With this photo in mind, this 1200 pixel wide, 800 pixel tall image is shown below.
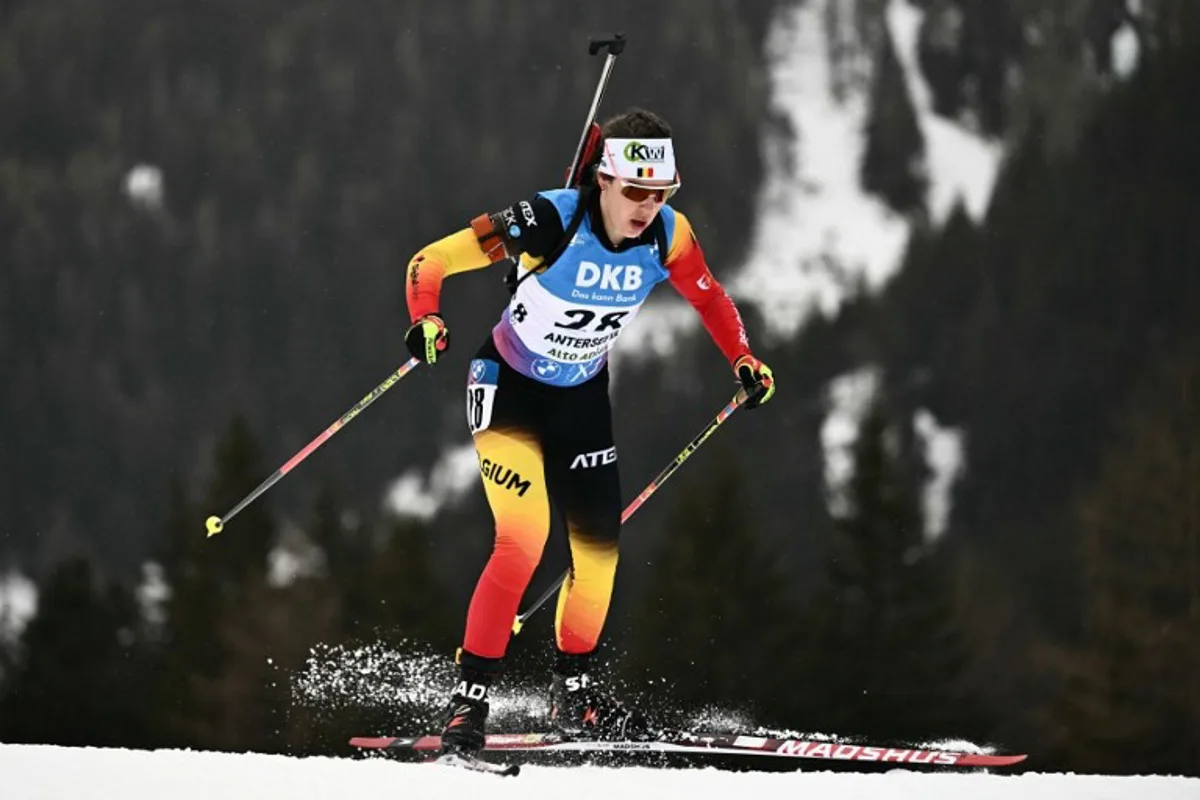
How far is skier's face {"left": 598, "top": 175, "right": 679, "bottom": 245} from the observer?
3.43 metres

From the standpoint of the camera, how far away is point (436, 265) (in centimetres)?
345

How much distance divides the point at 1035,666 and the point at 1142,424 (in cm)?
152

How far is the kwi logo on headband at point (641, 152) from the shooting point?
3.41 metres

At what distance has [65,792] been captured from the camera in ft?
11.8

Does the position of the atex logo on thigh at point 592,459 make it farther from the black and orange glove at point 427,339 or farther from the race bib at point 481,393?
the black and orange glove at point 427,339

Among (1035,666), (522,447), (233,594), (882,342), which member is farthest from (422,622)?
(522,447)

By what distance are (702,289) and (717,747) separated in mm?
1183

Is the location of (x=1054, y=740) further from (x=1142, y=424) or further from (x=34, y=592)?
(x=34, y=592)

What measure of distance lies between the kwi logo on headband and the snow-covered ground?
1514 mm

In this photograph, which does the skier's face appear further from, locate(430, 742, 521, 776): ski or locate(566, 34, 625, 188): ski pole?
locate(430, 742, 521, 776): ski

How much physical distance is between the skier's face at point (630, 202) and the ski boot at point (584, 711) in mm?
1137

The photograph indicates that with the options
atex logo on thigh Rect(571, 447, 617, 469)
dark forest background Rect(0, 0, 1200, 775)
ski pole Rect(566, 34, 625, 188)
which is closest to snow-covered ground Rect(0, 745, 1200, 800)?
atex logo on thigh Rect(571, 447, 617, 469)

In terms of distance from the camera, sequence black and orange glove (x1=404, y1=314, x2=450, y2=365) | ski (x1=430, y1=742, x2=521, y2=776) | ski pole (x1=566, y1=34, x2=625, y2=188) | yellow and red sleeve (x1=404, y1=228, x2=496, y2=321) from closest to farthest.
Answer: black and orange glove (x1=404, y1=314, x2=450, y2=365) < yellow and red sleeve (x1=404, y1=228, x2=496, y2=321) < ski (x1=430, y1=742, x2=521, y2=776) < ski pole (x1=566, y1=34, x2=625, y2=188)

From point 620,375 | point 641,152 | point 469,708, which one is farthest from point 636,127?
point 620,375
